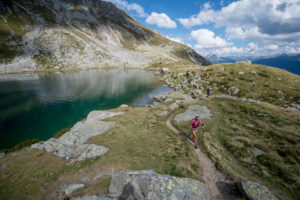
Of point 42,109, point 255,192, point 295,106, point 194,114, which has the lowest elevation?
point 42,109

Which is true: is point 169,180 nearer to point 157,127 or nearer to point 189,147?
point 189,147

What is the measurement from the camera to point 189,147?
53.3 ft

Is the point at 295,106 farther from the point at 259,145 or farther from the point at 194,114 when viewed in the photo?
the point at 259,145

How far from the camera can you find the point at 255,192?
9.16 metres

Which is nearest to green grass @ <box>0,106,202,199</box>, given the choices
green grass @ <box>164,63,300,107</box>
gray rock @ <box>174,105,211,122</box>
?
gray rock @ <box>174,105,211,122</box>

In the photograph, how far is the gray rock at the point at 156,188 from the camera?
8.98 metres

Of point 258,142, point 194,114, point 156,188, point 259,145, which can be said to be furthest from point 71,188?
point 194,114

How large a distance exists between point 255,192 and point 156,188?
7099mm

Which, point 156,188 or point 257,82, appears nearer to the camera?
point 156,188

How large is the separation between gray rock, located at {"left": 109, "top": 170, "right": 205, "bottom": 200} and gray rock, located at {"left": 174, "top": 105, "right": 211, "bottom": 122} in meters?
14.3

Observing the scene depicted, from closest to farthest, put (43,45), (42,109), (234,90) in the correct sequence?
(42,109), (234,90), (43,45)

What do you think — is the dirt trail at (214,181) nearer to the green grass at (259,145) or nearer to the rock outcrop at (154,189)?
the green grass at (259,145)

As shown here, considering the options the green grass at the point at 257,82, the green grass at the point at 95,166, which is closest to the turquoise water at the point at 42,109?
the green grass at the point at 95,166

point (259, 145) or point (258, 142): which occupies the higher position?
point (258, 142)
